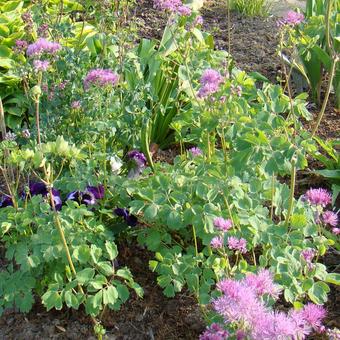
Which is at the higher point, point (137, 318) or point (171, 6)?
point (171, 6)

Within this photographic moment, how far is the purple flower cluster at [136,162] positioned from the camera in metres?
2.65

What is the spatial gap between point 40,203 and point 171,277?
48cm

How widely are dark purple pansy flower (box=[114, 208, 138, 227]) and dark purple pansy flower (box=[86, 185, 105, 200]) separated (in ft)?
0.25

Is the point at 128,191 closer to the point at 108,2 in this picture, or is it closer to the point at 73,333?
the point at 73,333

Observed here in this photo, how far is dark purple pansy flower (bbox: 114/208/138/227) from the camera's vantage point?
2365mm

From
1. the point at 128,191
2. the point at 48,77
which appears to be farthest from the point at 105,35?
the point at 128,191

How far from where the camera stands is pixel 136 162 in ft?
8.69

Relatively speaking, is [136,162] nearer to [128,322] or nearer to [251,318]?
[128,322]

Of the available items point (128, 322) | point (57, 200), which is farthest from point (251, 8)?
point (128, 322)

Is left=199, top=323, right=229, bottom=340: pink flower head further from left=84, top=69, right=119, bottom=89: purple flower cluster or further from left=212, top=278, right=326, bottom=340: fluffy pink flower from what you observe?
left=84, top=69, right=119, bottom=89: purple flower cluster

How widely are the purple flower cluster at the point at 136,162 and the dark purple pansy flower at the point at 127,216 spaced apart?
12.2 inches

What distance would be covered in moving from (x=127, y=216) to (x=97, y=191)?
136mm

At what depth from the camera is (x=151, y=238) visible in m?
2.26

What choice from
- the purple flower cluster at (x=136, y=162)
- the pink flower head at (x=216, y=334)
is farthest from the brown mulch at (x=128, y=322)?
the pink flower head at (x=216, y=334)
